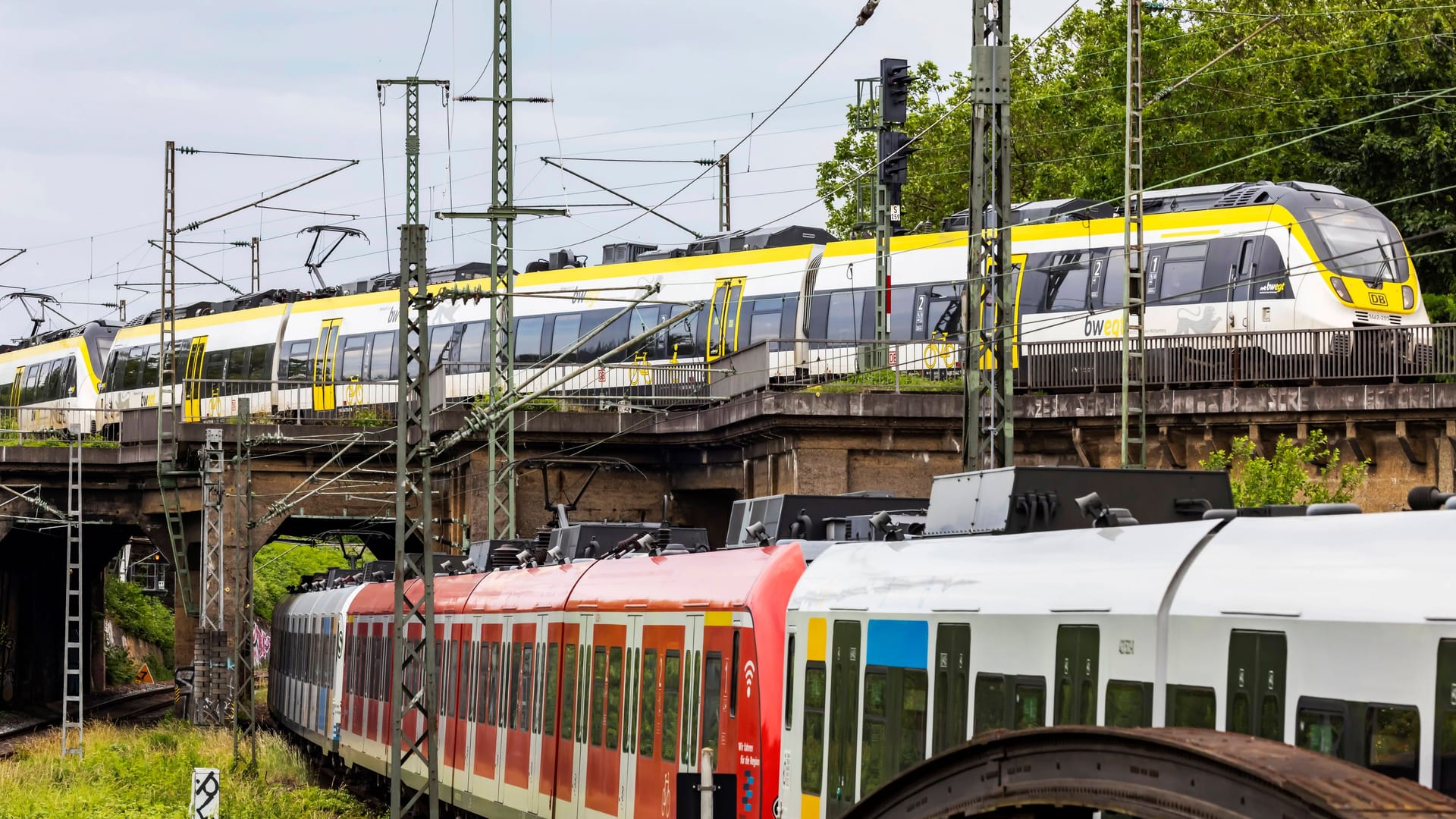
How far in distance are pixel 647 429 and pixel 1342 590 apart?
33.9m

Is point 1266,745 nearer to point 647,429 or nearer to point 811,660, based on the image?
point 811,660

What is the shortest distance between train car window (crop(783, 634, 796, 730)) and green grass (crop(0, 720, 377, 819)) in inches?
591

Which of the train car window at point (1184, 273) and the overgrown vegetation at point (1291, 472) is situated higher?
→ the train car window at point (1184, 273)

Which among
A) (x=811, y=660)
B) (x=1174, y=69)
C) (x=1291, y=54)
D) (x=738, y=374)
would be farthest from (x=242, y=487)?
(x=811, y=660)

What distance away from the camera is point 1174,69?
54.6 m

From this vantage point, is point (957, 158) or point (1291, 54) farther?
point (957, 158)

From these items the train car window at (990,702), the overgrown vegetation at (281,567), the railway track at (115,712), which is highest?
the train car window at (990,702)

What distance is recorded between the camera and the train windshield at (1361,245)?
1288 inches

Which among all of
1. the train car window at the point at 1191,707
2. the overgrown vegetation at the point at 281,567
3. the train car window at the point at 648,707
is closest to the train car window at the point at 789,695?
the train car window at the point at 648,707

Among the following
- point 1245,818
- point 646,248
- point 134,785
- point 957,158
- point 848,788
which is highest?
point 957,158

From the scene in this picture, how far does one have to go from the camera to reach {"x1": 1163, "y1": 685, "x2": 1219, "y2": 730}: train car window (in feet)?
26.5

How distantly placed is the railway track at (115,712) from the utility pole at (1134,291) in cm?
2692

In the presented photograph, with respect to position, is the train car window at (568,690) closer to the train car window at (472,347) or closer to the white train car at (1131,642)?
the white train car at (1131,642)

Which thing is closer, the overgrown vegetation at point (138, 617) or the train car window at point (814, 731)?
the train car window at point (814, 731)
